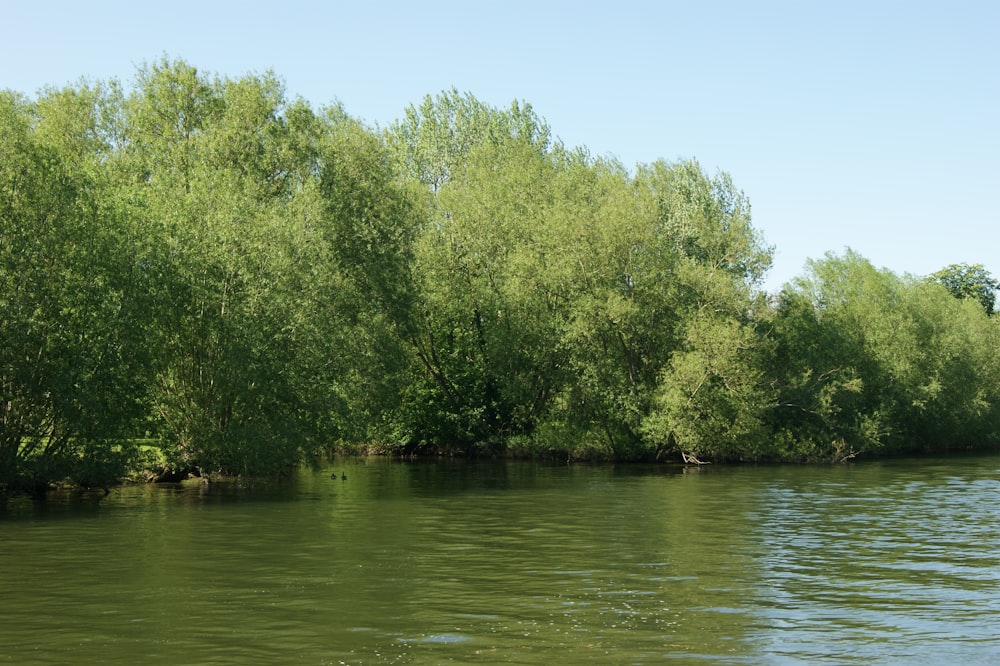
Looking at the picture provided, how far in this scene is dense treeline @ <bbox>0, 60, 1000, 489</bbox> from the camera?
37781mm

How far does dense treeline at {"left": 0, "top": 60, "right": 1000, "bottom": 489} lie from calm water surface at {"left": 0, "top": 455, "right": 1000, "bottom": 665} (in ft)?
15.1

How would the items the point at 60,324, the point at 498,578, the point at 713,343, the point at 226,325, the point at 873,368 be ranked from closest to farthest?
the point at 498,578 → the point at 60,324 → the point at 226,325 → the point at 713,343 → the point at 873,368

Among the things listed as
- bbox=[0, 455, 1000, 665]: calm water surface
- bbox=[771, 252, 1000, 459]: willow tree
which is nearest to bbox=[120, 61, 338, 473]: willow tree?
bbox=[0, 455, 1000, 665]: calm water surface

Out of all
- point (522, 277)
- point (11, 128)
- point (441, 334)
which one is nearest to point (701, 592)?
point (11, 128)

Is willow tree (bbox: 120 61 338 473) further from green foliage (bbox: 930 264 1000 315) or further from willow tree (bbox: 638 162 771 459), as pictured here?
green foliage (bbox: 930 264 1000 315)

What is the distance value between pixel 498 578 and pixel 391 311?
40285 mm

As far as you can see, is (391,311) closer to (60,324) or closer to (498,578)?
(60,324)

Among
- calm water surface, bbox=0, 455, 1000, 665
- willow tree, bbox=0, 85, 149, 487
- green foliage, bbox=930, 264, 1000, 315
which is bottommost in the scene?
calm water surface, bbox=0, 455, 1000, 665

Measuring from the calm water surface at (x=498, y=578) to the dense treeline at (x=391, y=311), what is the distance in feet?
15.1

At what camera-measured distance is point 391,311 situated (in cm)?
6150

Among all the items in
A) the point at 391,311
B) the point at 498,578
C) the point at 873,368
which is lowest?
the point at 498,578

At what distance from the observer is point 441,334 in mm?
72062

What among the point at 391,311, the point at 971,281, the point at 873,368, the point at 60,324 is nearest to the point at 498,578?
the point at 60,324

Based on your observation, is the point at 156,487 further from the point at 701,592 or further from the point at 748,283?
the point at 748,283
